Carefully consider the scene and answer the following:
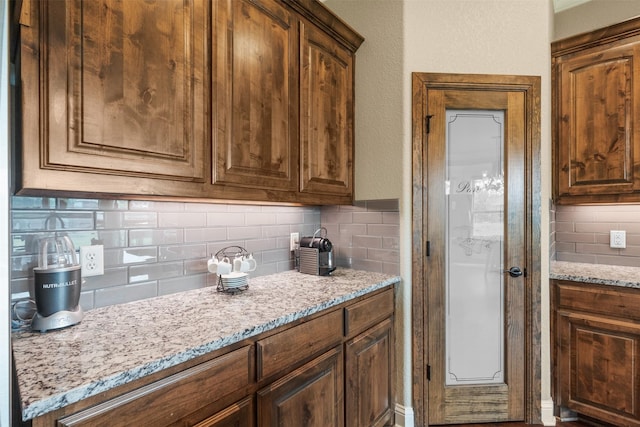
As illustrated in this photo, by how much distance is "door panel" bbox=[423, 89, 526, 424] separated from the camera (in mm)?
1975

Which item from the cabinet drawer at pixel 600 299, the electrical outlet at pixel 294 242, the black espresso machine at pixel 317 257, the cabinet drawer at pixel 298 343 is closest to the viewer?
the cabinet drawer at pixel 298 343

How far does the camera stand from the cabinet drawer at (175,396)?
746 millimetres

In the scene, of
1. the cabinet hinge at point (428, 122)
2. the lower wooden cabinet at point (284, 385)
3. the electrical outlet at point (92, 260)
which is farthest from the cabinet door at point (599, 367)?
the electrical outlet at point (92, 260)

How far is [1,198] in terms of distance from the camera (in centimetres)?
60

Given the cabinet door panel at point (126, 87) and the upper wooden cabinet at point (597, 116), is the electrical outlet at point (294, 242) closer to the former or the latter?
the cabinet door panel at point (126, 87)

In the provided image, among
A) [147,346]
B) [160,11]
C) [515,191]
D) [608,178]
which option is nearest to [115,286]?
[147,346]

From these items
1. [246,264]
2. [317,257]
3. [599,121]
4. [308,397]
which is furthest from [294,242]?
[599,121]

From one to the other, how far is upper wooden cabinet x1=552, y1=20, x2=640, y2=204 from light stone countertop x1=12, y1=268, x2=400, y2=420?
181 cm

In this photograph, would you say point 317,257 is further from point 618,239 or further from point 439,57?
point 618,239

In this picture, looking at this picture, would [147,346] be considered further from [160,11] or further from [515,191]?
[515,191]

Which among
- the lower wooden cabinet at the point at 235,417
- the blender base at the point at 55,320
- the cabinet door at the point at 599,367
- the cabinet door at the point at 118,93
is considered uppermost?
the cabinet door at the point at 118,93

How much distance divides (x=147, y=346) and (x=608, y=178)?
2741 mm

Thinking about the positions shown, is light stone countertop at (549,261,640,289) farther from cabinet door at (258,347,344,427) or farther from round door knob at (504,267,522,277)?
cabinet door at (258,347,344,427)

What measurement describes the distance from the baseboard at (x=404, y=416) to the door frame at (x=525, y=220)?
0.04 meters
